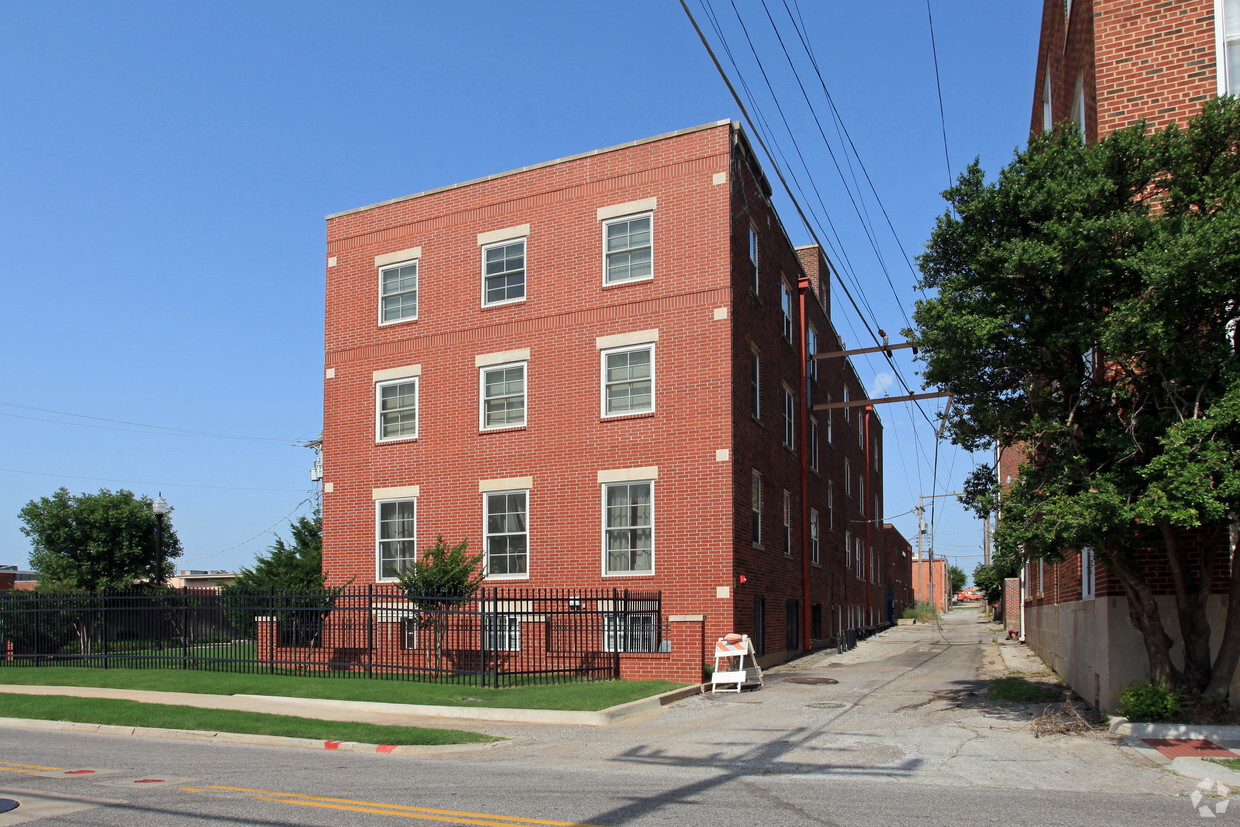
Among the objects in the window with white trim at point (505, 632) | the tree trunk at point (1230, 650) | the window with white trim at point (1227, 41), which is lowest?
the window with white trim at point (505, 632)

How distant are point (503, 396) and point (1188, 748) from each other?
51.8 feet

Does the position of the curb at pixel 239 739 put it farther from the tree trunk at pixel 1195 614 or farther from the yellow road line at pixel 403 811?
the tree trunk at pixel 1195 614

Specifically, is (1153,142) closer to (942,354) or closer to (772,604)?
(942,354)

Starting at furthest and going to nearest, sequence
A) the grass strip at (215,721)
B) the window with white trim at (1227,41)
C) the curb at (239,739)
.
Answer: the window with white trim at (1227,41) → the grass strip at (215,721) → the curb at (239,739)

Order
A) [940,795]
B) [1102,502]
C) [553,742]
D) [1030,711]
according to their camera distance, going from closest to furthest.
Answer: [940,795] → [1102,502] → [553,742] → [1030,711]

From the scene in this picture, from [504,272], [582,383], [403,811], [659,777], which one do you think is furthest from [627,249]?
[403,811]

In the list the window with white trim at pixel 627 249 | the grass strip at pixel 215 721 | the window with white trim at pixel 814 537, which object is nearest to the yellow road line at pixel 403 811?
the grass strip at pixel 215 721

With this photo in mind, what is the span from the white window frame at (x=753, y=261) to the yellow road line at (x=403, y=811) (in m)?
16.5

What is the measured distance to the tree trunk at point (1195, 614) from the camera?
12.3 m

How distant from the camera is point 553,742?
43.2ft

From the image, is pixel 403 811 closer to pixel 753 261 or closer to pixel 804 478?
pixel 753 261

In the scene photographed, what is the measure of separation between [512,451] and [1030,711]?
1230 centimetres

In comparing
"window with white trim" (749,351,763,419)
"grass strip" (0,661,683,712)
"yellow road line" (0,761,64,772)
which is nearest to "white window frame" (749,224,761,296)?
"window with white trim" (749,351,763,419)

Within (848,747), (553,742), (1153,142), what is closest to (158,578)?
(553,742)
